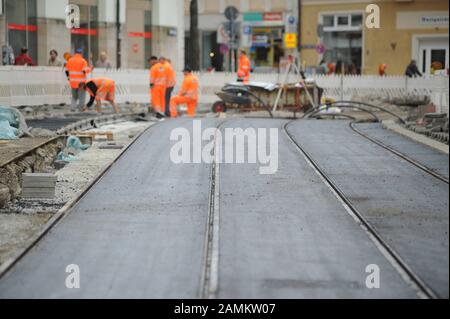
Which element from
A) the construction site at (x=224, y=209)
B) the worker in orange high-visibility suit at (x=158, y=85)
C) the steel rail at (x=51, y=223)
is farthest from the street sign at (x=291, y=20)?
the steel rail at (x=51, y=223)

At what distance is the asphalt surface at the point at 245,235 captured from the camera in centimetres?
749

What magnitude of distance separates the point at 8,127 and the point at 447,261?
11313mm

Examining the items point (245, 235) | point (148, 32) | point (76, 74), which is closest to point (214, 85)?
point (148, 32)

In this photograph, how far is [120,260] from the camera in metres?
8.32

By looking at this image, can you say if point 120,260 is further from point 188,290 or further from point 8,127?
point 8,127

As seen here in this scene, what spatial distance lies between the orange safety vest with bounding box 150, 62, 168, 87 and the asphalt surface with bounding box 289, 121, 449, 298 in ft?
26.8

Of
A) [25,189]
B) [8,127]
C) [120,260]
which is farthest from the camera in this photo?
[8,127]

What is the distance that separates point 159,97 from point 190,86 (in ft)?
3.80

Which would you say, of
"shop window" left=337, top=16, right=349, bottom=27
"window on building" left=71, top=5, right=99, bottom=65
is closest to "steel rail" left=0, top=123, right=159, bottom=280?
"window on building" left=71, top=5, right=99, bottom=65

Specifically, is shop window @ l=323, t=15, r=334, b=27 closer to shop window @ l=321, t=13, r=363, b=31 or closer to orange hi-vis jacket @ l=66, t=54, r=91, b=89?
shop window @ l=321, t=13, r=363, b=31

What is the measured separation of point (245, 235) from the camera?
937 centimetres

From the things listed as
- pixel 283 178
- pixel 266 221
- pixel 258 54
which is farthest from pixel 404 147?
pixel 258 54

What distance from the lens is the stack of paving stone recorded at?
12.0 meters

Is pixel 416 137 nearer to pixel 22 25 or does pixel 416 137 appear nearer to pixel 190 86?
pixel 190 86
